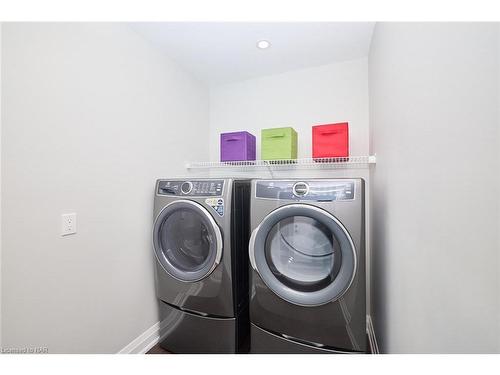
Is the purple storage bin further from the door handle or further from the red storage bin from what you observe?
the door handle

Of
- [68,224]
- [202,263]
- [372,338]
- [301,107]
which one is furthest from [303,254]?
[301,107]

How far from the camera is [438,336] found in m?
0.68

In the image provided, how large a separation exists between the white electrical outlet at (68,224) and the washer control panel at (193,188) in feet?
1.71

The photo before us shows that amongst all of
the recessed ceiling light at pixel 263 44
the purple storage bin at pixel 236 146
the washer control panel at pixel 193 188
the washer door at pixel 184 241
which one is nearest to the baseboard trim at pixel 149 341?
the washer door at pixel 184 241

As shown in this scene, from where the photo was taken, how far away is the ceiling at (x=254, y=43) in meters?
1.57

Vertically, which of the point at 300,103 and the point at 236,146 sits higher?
the point at 300,103

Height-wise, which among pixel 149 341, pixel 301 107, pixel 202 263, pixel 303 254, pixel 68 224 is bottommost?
pixel 149 341

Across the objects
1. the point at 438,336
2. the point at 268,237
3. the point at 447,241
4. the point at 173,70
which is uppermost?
the point at 173,70

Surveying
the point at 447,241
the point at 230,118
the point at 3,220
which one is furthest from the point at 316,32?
the point at 3,220

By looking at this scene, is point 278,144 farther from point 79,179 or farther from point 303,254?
point 79,179

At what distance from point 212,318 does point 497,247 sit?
148cm

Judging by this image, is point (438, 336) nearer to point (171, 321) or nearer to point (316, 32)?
point (171, 321)

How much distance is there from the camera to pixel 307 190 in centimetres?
125

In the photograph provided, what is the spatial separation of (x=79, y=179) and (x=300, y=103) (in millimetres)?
1892
